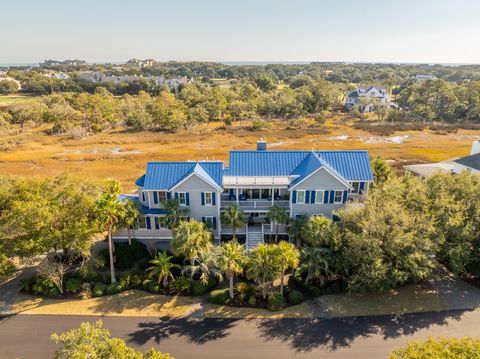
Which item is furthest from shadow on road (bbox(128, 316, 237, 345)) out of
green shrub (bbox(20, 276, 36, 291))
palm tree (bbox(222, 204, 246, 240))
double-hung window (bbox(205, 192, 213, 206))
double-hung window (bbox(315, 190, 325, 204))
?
double-hung window (bbox(315, 190, 325, 204))

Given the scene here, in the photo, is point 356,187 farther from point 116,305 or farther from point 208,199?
point 116,305

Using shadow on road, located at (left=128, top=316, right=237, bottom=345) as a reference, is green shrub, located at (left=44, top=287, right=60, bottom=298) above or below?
above

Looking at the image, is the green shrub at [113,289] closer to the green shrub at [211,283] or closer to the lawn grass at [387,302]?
the green shrub at [211,283]

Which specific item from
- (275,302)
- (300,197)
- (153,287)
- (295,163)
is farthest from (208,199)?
(275,302)

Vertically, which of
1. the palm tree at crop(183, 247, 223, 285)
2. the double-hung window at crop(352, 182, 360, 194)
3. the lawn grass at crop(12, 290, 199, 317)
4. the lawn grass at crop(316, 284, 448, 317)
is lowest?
the lawn grass at crop(12, 290, 199, 317)

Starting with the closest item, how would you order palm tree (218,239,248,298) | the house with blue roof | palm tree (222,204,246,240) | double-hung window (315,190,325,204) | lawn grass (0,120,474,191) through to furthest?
palm tree (218,239,248,298)
palm tree (222,204,246,240)
the house with blue roof
double-hung window (315,190,325,204)
lawn grass (0,120,474,191)

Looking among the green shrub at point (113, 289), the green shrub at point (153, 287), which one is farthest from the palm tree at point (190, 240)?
the green shrub at point (113, 289)

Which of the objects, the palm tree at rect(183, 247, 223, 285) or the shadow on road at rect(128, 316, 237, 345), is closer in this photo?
the shadow on road at rect(128, 316, 237, 345)

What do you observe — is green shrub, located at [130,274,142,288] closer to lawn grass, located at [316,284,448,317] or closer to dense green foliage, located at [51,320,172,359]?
dense green foliage, located at [51,320,172,359]
